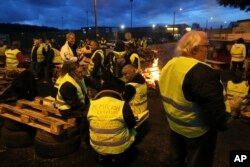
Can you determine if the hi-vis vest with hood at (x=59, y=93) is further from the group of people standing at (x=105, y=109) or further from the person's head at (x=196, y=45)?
the person's head at (x=196, y=45)

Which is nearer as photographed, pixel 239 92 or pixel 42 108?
pixel 42 108

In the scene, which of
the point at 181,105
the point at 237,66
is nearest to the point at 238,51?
the point at 237,66

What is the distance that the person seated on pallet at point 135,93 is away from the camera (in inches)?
221

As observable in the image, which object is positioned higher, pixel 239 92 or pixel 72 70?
pixel 72 70

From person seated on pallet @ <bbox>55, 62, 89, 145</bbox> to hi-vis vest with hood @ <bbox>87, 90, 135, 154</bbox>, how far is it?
2.43ft

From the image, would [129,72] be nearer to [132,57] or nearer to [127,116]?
[127,116]

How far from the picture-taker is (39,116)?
5.39 metres

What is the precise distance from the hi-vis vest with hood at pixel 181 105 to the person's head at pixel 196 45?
0.12 meters

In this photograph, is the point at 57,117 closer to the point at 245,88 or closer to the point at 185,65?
the point at 185,65

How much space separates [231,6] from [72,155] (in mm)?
26346

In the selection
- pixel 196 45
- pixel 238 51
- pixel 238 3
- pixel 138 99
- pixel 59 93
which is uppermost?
pixel 238 3

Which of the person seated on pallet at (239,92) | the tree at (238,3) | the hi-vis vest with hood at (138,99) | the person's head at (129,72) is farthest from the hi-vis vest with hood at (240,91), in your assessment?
the tree at (238,3)

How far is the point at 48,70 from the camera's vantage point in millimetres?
12797

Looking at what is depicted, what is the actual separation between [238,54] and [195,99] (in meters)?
12.3
